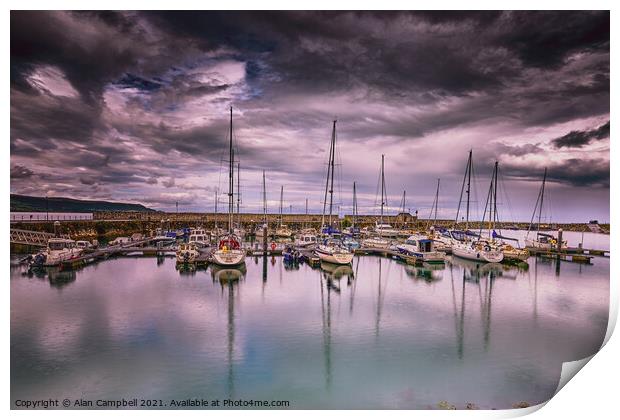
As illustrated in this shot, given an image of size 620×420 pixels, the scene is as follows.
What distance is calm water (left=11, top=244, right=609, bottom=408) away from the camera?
6.63 metres

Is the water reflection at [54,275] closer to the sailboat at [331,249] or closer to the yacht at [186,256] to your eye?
the yacht at [186,256]

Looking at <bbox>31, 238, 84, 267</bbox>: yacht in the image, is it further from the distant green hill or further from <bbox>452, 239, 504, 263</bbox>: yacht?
<bbox>452, 239, 504, 263</bbox>: yacht

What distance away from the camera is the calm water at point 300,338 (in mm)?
6629

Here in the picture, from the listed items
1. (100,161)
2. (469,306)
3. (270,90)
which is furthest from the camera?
(469,306)

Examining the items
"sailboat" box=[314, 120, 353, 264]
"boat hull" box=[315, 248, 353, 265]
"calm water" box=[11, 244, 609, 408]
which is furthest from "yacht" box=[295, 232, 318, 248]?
"calm water" box=[11, 244, 609, 408]

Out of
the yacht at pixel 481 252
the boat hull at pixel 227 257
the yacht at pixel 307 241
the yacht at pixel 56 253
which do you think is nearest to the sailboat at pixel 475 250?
the yacht at pixel 481 252

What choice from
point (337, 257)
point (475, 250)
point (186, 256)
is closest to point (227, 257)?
point (186, 256)

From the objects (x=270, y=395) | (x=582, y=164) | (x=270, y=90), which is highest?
(x=270, y=90)

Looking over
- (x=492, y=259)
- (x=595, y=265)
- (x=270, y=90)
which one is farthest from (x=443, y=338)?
(x=595, y=265)

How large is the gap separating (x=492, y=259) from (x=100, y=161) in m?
20.3

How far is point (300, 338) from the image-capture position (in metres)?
8.80

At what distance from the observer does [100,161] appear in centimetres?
1124

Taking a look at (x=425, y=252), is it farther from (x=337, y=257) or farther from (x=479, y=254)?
(x=337, y=257)

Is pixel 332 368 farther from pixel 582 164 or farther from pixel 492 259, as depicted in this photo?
pixel 492 259
